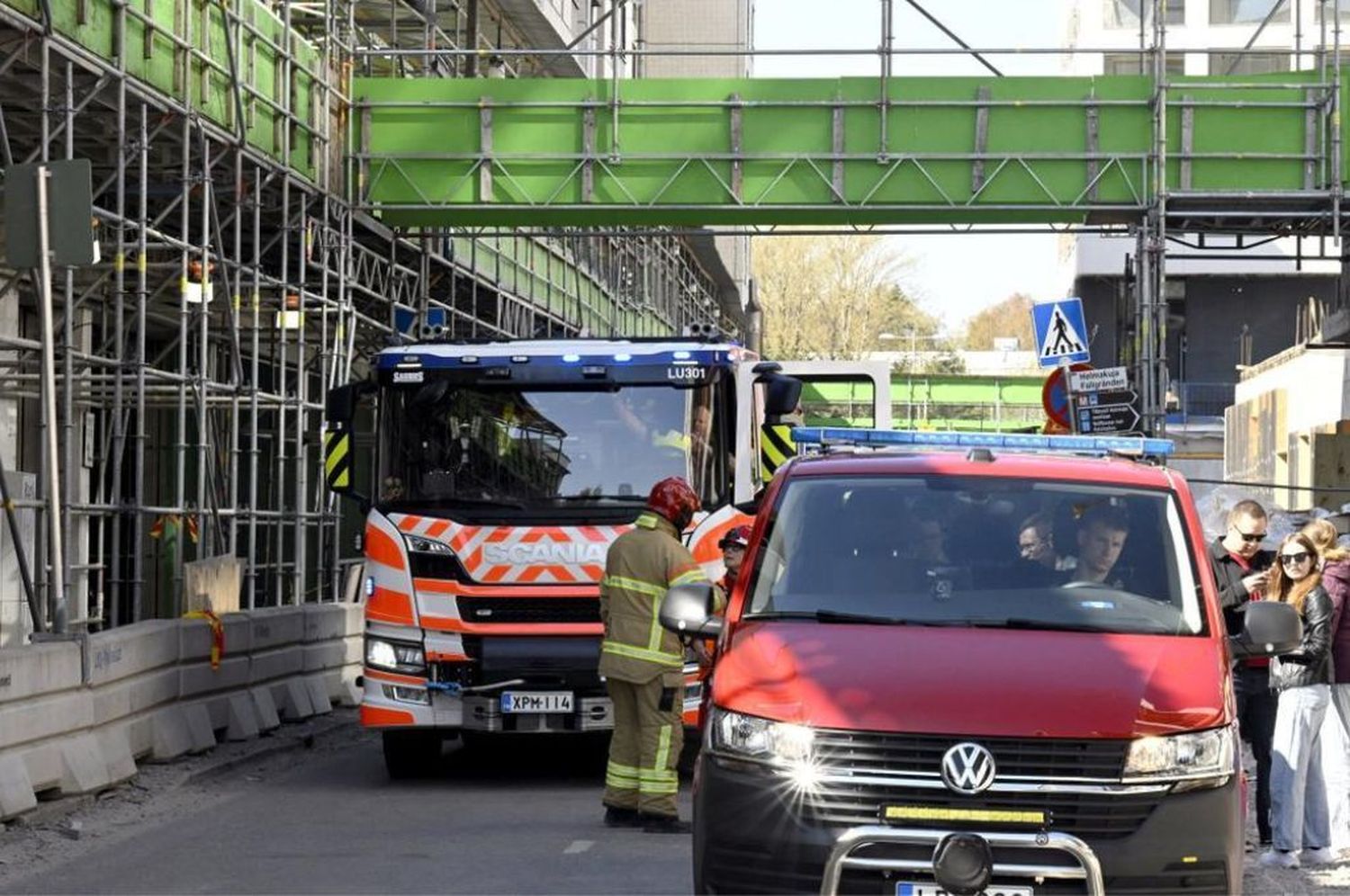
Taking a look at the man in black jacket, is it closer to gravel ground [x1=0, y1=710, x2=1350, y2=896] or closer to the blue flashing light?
gravel ground [x1=0, y1=710, x2=1350, y2=896]

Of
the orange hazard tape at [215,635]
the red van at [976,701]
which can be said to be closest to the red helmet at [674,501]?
the red van at [976,701]

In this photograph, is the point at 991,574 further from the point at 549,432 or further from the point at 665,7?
the point at 665,7

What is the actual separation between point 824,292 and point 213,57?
76.8 metres

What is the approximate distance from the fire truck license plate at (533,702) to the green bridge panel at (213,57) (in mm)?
5945

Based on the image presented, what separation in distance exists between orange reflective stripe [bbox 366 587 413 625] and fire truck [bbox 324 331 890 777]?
11mm

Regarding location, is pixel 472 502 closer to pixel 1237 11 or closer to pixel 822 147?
pixel 822 147

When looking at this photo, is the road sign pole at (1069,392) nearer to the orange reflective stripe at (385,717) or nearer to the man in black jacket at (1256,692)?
the man in black jacket at (1256,692)

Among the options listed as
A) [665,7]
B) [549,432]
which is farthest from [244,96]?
[665,7]

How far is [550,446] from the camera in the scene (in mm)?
15578

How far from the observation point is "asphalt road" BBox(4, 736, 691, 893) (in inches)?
427

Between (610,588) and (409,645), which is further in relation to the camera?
(409,645)

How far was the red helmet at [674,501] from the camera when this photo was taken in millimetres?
12711

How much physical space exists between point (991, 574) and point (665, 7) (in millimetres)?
62765

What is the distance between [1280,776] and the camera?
1180cm
